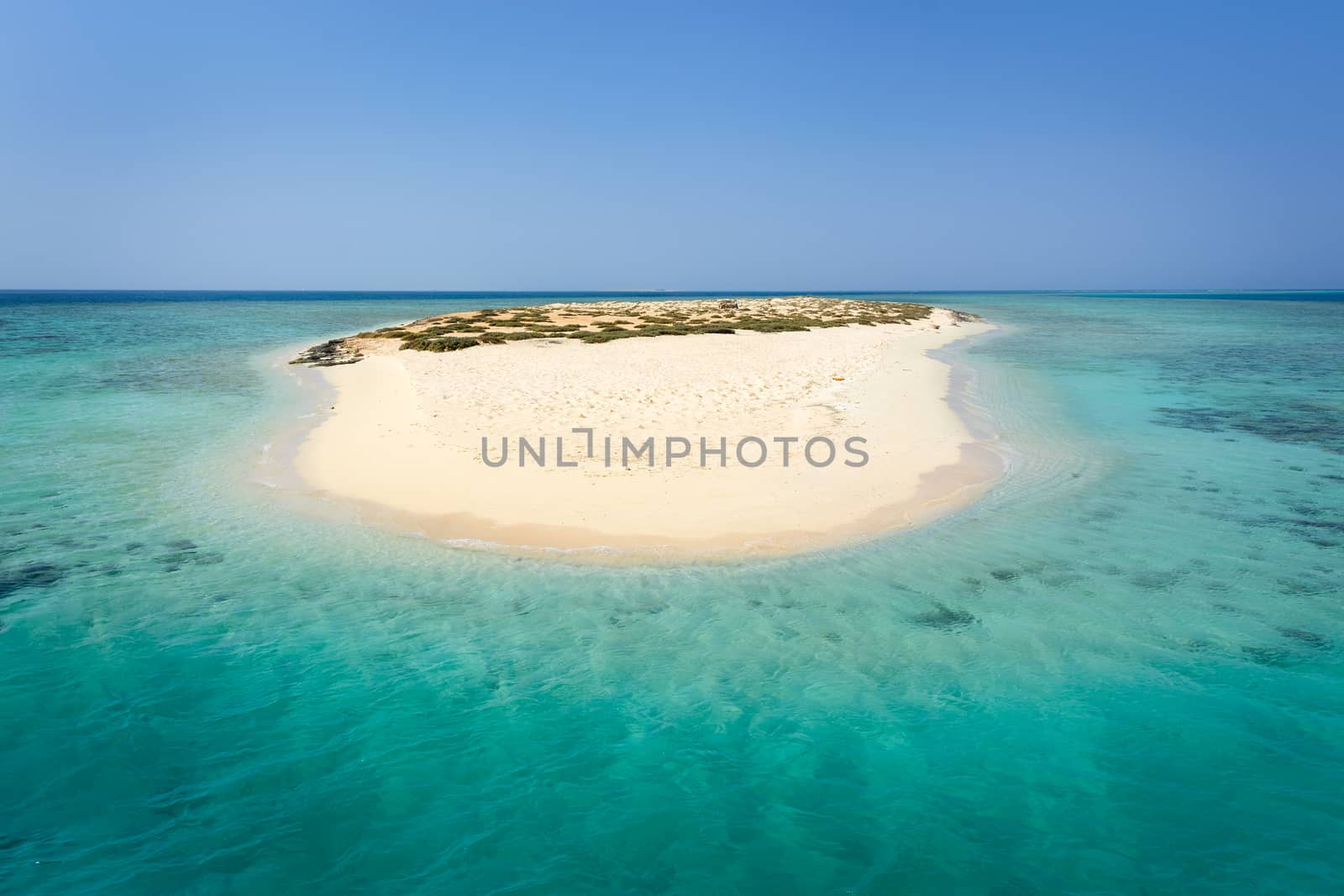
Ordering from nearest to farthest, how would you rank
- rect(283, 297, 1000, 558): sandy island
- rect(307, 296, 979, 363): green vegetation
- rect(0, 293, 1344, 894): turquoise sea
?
rect(0, 293, 1344, 894): turquoise sea
rect(283, 297, 1000, 558): sandy island
rect(307, 296, 979, 363): green vegetation

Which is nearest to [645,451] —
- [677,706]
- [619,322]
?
[677,706]

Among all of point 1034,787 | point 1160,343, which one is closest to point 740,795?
point 1034,787

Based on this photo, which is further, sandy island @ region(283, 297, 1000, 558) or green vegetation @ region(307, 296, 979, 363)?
green vegetation @ region(307, 296, 979, 363)

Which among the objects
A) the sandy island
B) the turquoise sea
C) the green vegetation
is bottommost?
the turquoise sea

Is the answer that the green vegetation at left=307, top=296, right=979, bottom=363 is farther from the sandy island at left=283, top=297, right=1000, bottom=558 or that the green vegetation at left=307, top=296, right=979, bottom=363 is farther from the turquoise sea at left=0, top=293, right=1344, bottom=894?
the turquoise sea at left=0, top=293, right=1344, bottom=894

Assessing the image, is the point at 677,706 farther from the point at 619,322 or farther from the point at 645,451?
the point at 619,322

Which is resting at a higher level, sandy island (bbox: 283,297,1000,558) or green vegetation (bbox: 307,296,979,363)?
green vegetation (bbox: 307,296,979,363)

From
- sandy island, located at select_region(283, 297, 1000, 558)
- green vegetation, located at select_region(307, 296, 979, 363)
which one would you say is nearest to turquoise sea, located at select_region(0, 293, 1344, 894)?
sandy island, located at select_region(283, 297, 1000, 558)
